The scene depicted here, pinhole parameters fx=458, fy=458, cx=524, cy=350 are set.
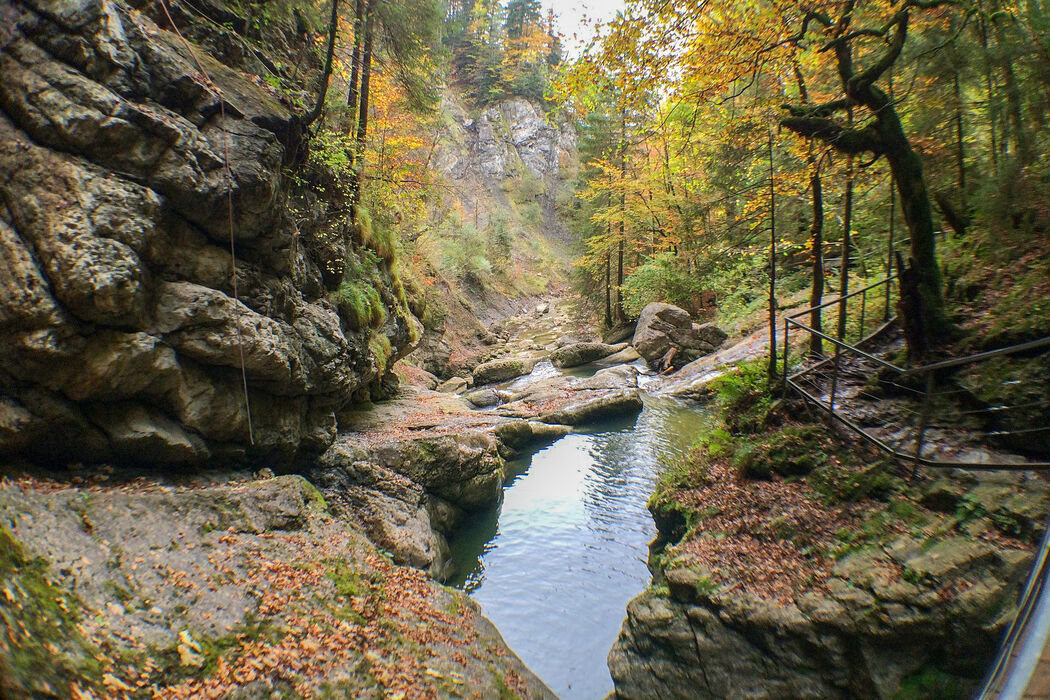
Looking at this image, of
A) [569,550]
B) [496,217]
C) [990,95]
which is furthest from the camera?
[496,217]

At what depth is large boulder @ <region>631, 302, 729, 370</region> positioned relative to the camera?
64.4 ft

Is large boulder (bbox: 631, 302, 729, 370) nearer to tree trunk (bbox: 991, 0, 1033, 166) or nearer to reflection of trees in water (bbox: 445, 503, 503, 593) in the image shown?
reflection of trees in water (bbox: 445, 503, 503, 593)

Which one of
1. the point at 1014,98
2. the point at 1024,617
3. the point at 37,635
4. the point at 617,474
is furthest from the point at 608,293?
the point at 37,635

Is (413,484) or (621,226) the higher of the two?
(621,226)

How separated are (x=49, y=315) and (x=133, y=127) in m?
2.39

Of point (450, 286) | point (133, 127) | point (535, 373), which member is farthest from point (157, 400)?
point (450, 286)

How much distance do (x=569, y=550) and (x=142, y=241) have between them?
26.7 feet

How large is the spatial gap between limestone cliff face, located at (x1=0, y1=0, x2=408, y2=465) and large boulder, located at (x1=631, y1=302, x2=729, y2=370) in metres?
15.2

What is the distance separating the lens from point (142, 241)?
529 centimetres

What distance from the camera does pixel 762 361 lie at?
8.49 metres

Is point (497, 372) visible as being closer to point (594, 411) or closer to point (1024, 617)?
point (594, 411)

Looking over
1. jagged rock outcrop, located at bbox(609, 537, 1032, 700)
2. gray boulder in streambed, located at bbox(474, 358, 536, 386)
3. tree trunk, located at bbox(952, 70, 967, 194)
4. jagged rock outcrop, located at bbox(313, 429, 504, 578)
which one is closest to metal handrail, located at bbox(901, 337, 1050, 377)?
jagged rock outcrop, located at bbox(609, 537, 1032, 700)

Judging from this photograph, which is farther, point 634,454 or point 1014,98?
point 634,454

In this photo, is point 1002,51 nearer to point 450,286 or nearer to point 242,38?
point 242,38
